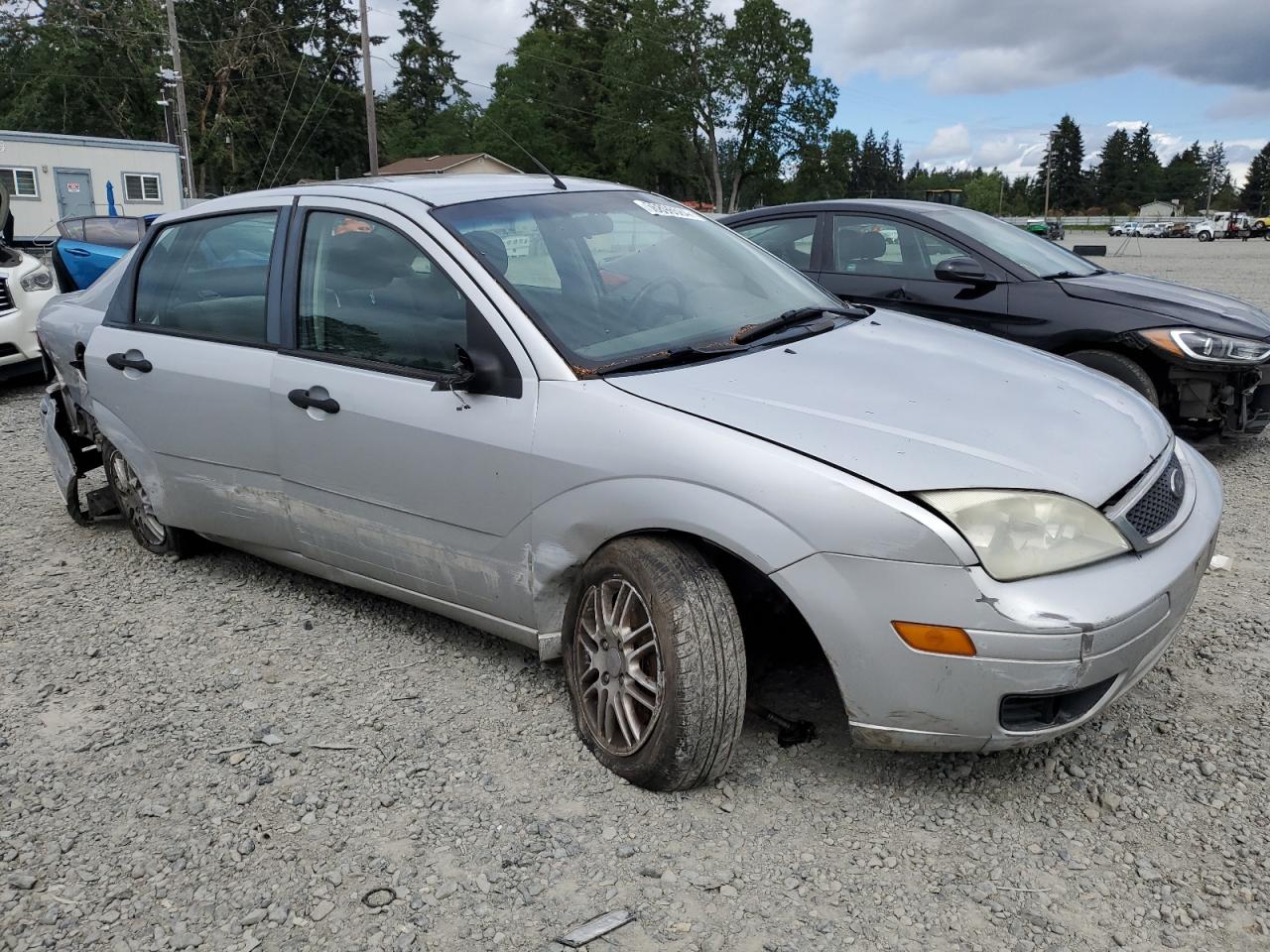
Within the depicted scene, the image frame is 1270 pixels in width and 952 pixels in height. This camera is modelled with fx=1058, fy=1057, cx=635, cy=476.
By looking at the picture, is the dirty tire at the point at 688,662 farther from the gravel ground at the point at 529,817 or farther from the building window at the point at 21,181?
the building window at the point at 21,181

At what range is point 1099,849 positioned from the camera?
8.38 feet

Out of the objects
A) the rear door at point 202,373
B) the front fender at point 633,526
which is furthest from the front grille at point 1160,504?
the rear door at point 202,373

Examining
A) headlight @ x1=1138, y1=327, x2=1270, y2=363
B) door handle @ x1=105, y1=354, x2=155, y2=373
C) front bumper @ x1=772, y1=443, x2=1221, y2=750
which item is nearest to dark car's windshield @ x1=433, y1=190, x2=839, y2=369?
front bumper @ x1=772, y1=443, x2=1221, y2=750

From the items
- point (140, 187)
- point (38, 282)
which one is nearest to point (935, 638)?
point (38, 282)

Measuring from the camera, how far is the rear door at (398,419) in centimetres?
309

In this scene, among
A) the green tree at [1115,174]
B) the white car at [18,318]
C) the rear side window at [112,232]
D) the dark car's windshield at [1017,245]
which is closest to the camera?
the dark car's windshield at [1017,245]

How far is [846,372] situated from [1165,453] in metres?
0.98

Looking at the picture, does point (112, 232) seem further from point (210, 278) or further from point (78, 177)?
point (78, 177)

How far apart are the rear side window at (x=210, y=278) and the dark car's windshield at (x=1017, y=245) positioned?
4.21 meters

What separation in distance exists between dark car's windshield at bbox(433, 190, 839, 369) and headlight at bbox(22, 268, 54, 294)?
7475 mm

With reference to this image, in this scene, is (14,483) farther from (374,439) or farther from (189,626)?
(374,439)

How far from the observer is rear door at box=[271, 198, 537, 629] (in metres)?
3.09

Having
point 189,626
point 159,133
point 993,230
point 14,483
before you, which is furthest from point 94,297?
point 159,133

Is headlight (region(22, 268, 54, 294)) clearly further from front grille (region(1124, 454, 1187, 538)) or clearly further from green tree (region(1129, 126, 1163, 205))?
green tree (region(1129, 126, 1163, 205))
